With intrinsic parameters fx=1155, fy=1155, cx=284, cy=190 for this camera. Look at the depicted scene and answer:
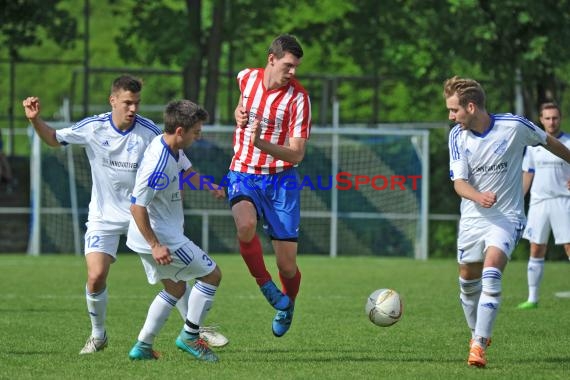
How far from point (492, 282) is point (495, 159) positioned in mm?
930

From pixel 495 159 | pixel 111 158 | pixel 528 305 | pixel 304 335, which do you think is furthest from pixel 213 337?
pixel 528 305

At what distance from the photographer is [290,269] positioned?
9359mm

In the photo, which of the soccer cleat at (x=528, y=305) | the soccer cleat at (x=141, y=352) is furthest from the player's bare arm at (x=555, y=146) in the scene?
the soccer cleat at (x=528, y=305)

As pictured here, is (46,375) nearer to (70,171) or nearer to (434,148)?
(70,171)

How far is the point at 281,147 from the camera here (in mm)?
8648

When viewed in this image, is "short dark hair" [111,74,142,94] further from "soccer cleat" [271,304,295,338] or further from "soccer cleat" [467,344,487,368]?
"soccer cleat" [467,344,487,368]

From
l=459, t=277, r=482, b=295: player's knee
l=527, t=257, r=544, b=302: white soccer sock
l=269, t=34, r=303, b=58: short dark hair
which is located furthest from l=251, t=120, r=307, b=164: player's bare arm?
l=527, t=257, r=544, b=302: white soccer sock

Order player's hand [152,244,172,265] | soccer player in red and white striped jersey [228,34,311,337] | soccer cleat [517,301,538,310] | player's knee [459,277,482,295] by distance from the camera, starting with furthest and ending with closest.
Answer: soccer cleat [517,301,538,310], soccer player in red and white striped jersey [228,34,311,337], player's knee [459,277,482,295], player's hand [152,244,172,265]

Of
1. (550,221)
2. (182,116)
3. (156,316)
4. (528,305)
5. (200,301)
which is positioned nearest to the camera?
(182,116)

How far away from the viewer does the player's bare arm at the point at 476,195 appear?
26.2 feet

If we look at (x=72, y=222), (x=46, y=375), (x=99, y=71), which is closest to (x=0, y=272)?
(x=72, y=222)

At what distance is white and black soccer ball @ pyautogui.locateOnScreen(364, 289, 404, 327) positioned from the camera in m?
9.10

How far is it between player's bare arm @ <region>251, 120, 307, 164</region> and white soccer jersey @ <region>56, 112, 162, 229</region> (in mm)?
961

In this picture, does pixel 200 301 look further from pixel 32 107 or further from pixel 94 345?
pixel 32 107
